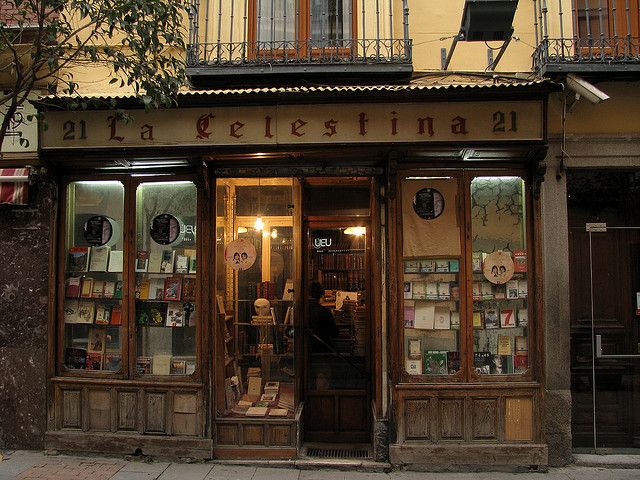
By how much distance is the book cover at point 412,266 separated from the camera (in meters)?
6.88

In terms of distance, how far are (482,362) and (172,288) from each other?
409 cm

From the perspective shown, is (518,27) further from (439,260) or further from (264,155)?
(264,155)

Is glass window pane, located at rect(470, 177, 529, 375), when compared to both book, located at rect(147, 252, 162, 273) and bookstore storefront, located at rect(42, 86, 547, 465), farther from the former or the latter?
book, located at rect(147, 252, 162, 273)

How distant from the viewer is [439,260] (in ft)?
22.5

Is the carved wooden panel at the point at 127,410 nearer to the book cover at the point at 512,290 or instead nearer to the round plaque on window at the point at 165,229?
the round plaque on window at the point at 165,229

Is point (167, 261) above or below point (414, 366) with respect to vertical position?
above

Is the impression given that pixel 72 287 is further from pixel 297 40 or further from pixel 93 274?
pixel 297 40

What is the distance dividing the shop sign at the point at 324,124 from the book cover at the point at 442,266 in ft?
5.06

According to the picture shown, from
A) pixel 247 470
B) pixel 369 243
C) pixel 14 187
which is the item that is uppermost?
pixel 14 187

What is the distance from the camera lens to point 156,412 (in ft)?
22.4

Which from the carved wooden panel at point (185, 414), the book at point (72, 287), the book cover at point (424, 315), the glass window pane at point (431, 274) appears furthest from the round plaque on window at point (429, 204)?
the book at point (72, 287)

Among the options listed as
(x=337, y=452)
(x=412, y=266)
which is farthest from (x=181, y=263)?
(x=337, y=452)

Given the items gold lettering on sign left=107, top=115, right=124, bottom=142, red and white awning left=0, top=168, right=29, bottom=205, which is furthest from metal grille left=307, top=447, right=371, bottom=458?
red and white awning left=0, top=168, right=29, bottom=205

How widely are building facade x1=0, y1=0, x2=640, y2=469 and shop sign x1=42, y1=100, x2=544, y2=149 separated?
0.03m
